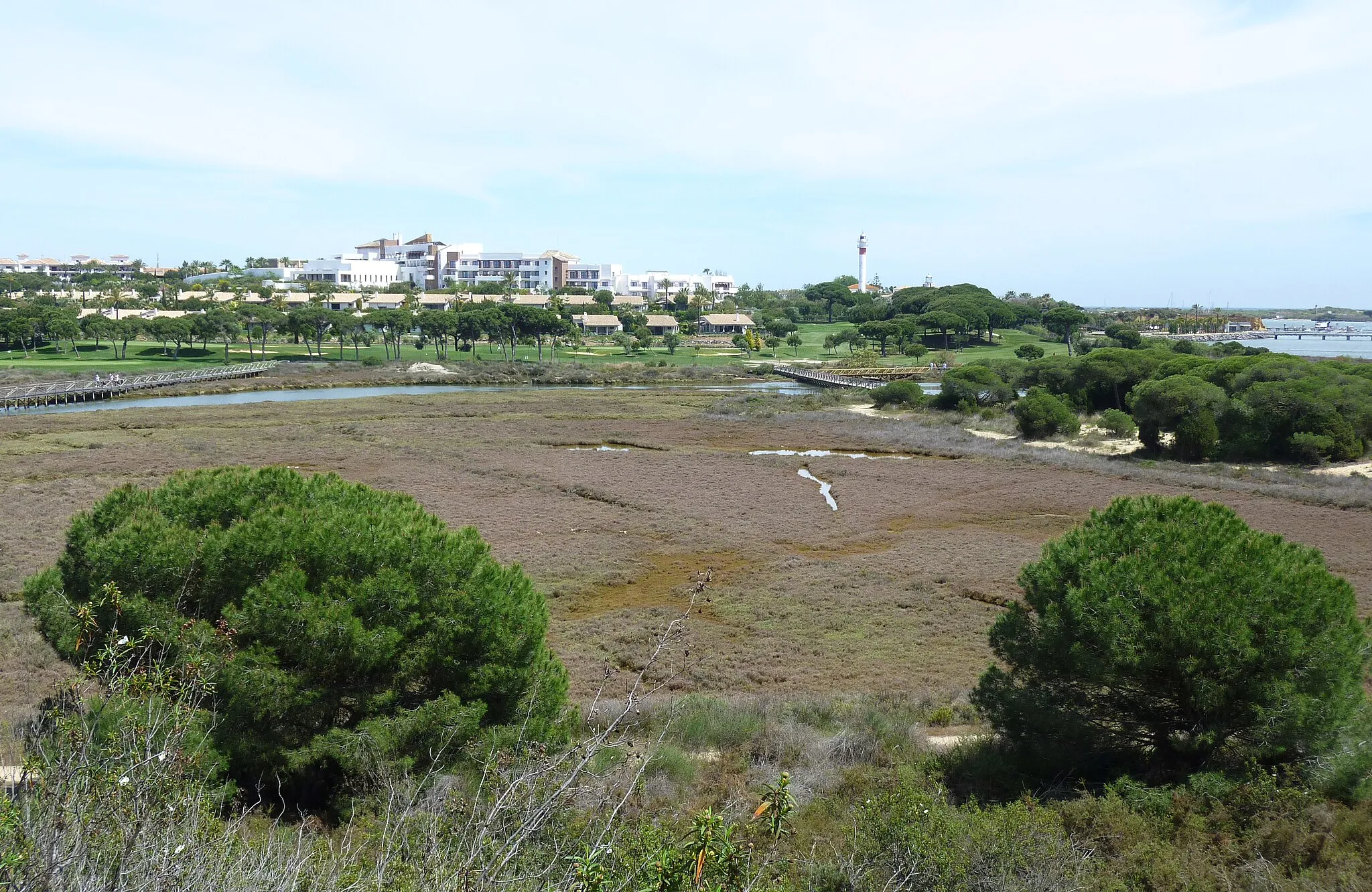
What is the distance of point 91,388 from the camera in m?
55.6

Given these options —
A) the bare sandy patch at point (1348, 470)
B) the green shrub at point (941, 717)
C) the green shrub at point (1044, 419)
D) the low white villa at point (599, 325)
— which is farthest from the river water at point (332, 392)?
the green shrub at point (941, 717)

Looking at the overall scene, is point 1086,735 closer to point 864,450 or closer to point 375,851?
point 375,851

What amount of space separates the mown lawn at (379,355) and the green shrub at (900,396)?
3168 cm

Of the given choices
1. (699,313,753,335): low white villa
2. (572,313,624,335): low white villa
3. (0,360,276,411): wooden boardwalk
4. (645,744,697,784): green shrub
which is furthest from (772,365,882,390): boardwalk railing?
(645,744,697,784): green shrub

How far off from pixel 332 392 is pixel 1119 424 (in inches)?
1881

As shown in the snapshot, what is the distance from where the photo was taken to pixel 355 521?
9.36 metres

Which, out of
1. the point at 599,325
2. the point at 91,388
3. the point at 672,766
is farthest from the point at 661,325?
the point at 672,766

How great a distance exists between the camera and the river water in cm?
5184

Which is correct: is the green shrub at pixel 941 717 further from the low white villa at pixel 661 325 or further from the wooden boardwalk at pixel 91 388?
the low white villa at pixel 661 325

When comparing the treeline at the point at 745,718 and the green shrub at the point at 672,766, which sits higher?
the treeline at the point at 745,718

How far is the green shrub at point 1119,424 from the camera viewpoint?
4138cm

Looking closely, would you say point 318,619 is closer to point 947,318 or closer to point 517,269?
point 947,318

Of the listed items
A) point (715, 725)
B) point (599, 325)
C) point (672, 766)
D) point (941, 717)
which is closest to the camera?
point (672, 766)

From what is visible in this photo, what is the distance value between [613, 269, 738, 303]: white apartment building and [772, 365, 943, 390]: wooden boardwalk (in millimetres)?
71661
